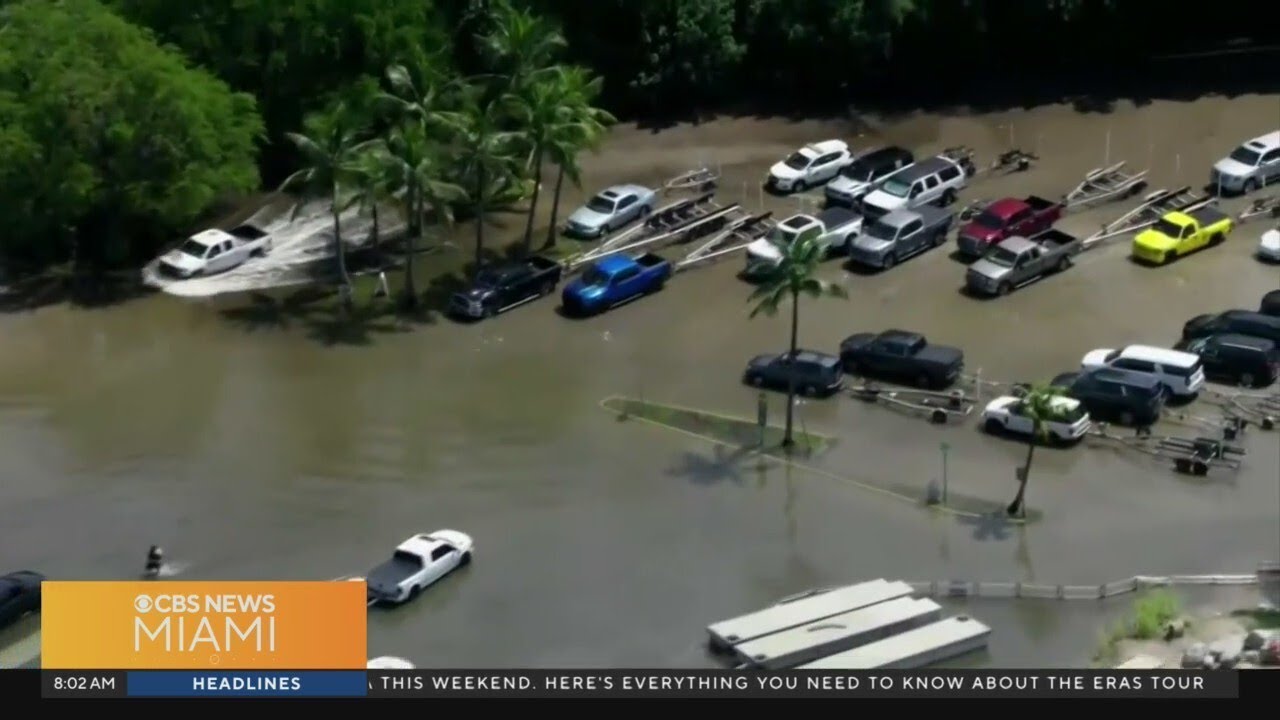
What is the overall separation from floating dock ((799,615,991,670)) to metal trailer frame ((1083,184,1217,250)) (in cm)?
2131

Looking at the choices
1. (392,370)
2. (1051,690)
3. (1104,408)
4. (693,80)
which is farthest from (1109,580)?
(693,80)

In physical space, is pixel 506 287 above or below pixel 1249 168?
below

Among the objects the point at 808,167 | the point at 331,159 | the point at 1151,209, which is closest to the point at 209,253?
the point at 331,159

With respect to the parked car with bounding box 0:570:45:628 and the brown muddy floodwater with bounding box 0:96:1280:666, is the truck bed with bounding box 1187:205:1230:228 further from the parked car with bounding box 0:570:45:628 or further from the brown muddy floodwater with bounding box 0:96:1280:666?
the parked car with bounding box 0:570:45:628

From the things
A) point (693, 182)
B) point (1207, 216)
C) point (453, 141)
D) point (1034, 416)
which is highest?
point (453, 141)

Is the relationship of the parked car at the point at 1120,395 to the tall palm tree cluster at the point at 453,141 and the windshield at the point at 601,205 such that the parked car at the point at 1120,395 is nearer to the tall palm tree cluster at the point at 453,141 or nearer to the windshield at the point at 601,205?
the tall palm tree cluster at the point at 453,141

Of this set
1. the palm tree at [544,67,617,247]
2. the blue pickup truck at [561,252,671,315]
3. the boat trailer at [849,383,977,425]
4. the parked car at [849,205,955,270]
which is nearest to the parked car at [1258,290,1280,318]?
the boat trailer at [849,383,977,425]

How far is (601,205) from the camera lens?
208 ft

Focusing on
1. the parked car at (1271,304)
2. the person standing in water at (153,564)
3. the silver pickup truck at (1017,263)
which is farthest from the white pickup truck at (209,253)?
the parked car at (1271,304)

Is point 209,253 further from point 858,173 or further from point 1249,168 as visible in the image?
point 1249,168

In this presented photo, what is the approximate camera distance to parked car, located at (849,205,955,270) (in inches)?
2356

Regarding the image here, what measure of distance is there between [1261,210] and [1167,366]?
12.8 metres

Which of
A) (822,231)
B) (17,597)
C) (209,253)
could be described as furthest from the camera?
(209,253)

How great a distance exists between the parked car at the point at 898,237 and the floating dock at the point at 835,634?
18261mm
